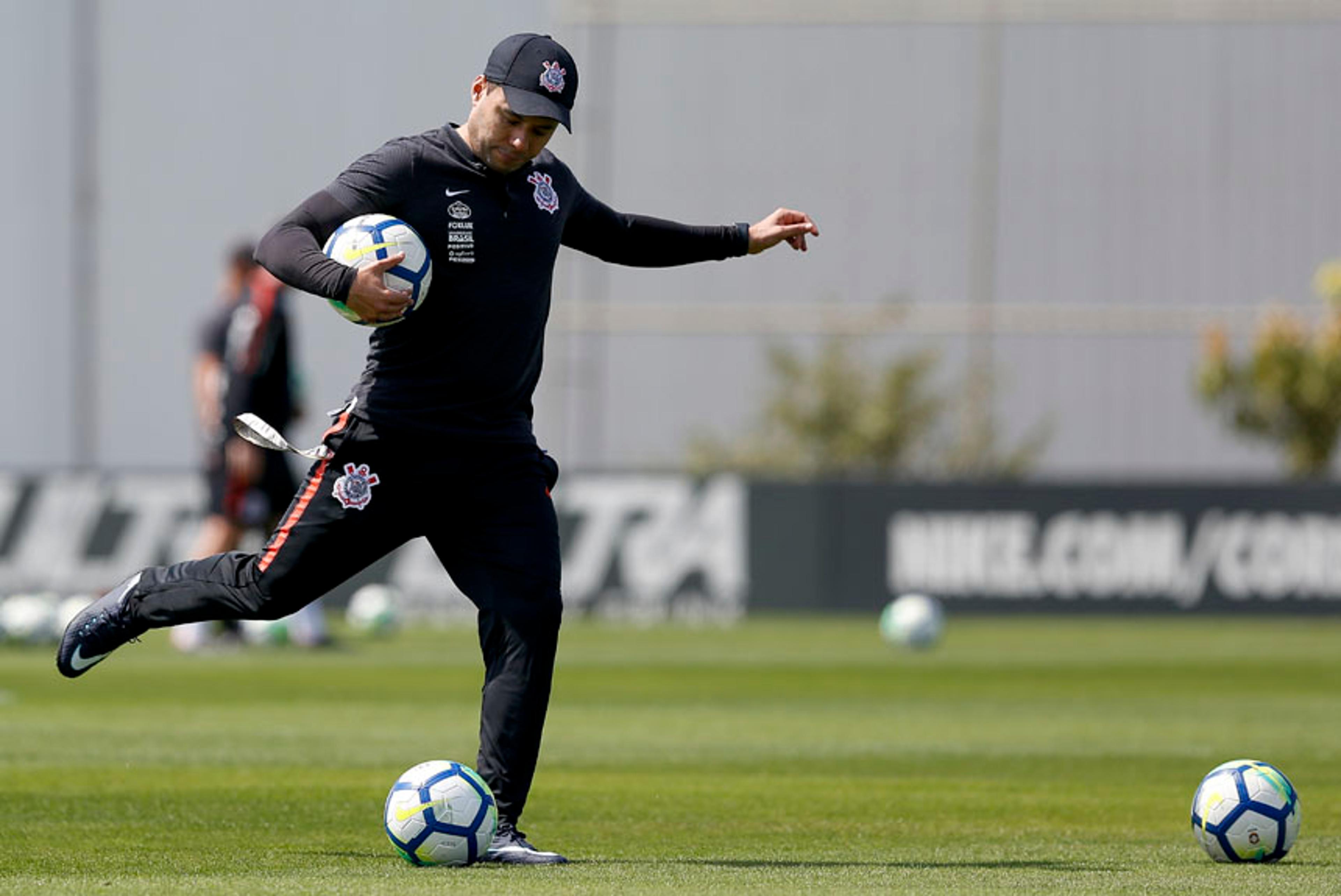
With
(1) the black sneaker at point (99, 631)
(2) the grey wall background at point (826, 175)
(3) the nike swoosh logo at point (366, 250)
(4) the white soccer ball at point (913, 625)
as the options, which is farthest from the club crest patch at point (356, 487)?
(2) the grey wall background at point (826, 175)

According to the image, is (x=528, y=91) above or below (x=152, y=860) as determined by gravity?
above

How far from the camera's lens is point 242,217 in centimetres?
→ 3544

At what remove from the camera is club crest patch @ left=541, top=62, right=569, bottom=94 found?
24.6ft

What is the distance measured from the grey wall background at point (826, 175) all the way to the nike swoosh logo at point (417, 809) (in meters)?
27.5

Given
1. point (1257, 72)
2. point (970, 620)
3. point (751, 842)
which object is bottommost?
point (970, 620)

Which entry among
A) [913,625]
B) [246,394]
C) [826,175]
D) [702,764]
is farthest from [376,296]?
[826,175]

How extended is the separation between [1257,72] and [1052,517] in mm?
13801

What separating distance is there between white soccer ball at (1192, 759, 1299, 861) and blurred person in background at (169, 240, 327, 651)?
10444 millimetres

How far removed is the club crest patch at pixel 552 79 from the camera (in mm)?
7508

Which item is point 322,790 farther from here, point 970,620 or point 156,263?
point 156,263

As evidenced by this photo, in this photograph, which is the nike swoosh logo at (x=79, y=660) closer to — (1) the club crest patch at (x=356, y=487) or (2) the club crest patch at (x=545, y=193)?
(1) the club crest patch at (x=356, y=487)

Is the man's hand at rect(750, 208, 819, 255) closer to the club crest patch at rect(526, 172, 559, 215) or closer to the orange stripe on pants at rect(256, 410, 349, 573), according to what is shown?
the club crest patch at rect(526, 172, 559, 215)

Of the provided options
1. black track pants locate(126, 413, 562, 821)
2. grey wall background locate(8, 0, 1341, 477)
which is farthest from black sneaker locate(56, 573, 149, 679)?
grey wall background locate(8, 0, 1341, 477)

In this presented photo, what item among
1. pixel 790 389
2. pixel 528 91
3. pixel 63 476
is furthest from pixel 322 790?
pixel 790 389
